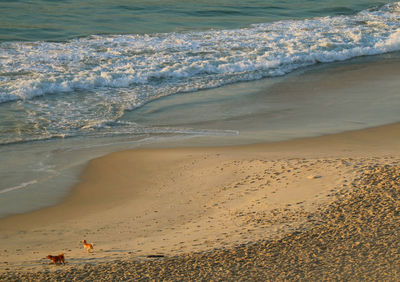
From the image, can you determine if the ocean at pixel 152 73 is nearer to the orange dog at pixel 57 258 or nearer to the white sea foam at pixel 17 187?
the white sea foam at pixel 17 187

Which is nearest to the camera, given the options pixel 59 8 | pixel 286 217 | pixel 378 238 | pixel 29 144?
pixel 378 238

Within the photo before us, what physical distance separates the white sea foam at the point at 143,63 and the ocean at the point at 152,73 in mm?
29

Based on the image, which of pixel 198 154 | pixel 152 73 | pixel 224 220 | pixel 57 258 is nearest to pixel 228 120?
pixel 198 154

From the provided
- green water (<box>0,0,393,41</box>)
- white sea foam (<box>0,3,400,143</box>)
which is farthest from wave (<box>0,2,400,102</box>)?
green water (<box>0,0,393,41</box>)

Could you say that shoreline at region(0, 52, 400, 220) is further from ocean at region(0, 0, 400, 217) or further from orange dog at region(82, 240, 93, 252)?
orange dog at region(82, 240, 93, 252)

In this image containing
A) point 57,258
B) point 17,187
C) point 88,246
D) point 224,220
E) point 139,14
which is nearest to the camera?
point 57,258

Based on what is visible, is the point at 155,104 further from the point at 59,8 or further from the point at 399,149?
the point at 59,8

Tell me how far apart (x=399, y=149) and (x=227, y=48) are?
323 inches

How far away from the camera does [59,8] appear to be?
65.1ft

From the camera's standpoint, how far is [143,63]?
42.5 ft

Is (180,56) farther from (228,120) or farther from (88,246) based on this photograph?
(88,246)

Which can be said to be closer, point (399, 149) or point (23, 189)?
point (23, 189)

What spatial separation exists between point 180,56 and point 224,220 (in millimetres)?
9231

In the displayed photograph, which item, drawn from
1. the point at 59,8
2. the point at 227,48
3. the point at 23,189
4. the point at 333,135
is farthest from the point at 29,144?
the point at 59,8
